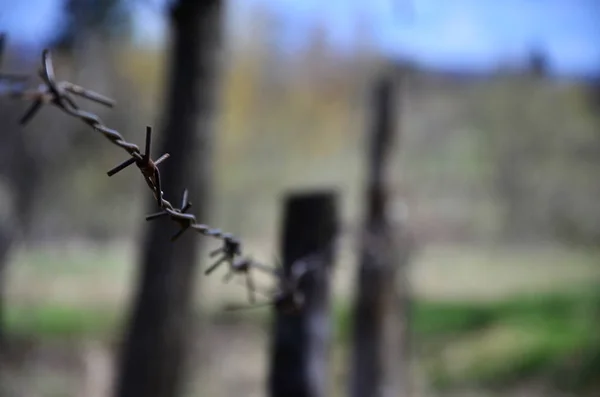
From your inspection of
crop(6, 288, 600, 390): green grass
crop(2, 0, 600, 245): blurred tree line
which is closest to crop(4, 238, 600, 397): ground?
crop(6, 288, 600, 390): green grass

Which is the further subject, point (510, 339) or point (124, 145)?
point (510, 339)

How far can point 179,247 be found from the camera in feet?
5.77

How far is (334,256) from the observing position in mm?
968

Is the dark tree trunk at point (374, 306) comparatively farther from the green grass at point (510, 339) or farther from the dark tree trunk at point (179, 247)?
the green grass at point (510, 339)

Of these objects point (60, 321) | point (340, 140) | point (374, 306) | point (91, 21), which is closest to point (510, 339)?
point (340, 140)

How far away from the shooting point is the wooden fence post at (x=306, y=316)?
88 centimetres

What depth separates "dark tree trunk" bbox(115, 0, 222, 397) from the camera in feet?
5.79

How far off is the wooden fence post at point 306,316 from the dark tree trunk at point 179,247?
34.8 inches

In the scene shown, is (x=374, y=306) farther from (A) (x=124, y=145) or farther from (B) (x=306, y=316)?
(A) (x=124, y=145)

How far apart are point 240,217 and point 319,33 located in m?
1.14

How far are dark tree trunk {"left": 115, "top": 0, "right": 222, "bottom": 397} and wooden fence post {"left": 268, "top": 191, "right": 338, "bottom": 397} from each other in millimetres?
883

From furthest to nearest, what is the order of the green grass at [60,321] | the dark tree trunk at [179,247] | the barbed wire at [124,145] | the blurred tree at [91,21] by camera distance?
the green grass at [60,321] → the blurred tree at [91,21] → the dark tree trunk at [179,247] → the barbed wire at [124,145]

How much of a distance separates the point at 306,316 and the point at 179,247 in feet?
3.08

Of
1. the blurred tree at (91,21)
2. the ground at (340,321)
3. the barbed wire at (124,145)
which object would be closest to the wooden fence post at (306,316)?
the barbed wire at (124,145)
